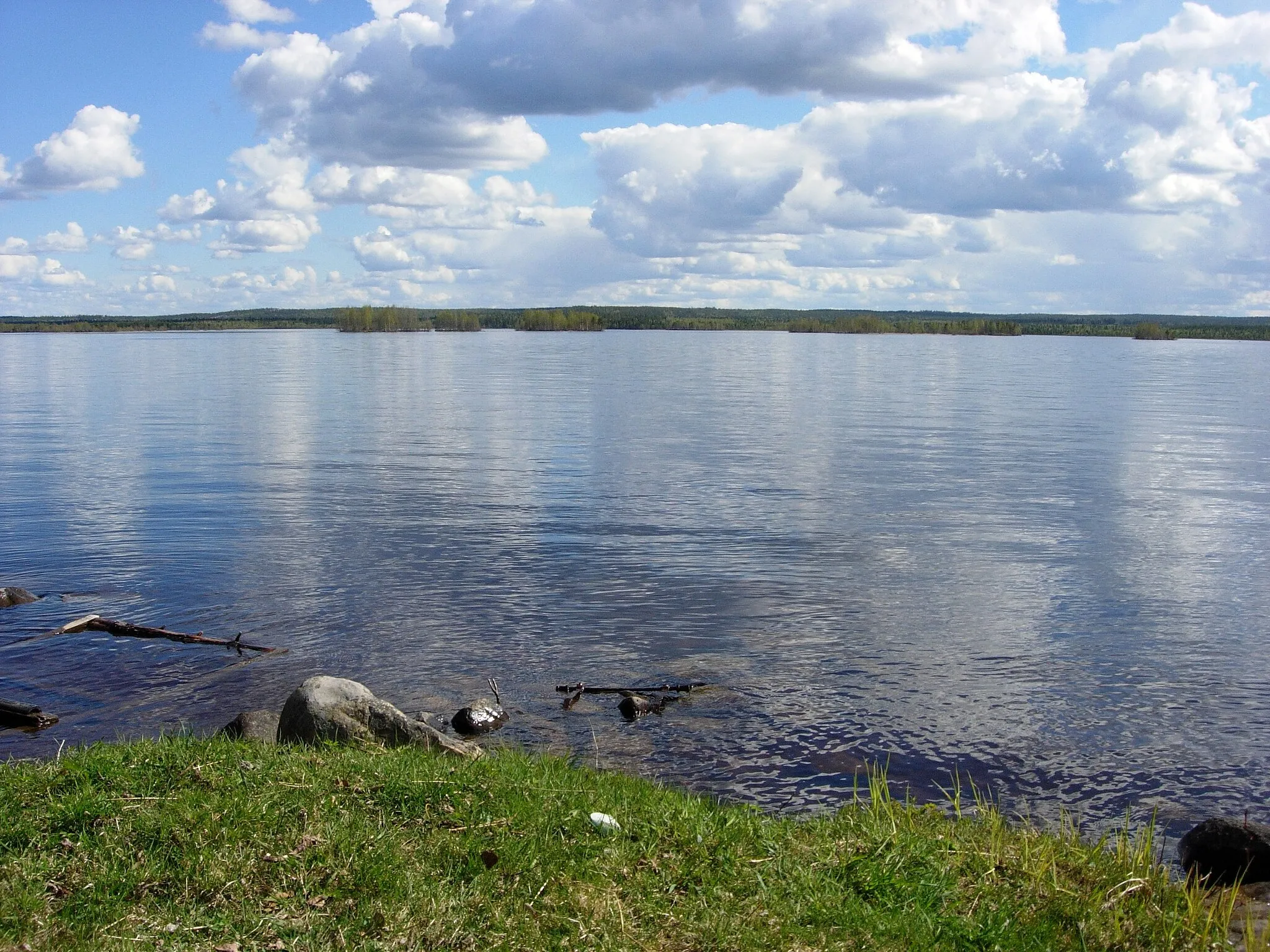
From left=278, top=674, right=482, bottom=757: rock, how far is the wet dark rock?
2384 millimetres

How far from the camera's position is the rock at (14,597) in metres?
17.4

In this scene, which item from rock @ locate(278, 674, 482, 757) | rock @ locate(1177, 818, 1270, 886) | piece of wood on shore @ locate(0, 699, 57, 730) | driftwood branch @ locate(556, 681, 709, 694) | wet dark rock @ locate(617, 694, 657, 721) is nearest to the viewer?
rock @ locate(1177, 818, 1270, 886)

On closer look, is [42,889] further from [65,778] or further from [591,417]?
[591,417]

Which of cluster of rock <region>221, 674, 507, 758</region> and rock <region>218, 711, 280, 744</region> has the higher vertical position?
cluster of rock <region>221, 674, 507, 758</region>

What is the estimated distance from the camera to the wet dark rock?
12758 mm

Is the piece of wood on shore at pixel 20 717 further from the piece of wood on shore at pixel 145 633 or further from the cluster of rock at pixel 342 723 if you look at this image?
the piece of wood on shore at pixel 145 633

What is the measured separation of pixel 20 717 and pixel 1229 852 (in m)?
11.6

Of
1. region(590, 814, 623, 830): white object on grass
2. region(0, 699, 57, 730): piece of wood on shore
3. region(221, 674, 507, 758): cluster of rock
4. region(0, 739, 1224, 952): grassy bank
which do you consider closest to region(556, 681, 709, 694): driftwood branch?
region(221, 674, 507, 758): cluster of rock

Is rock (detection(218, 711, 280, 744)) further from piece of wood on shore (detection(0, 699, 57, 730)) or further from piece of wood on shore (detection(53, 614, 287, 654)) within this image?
piece of wood on shore (detection(53, 614, 287, 654))

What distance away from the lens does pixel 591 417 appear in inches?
1857

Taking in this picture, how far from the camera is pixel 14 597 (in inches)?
690

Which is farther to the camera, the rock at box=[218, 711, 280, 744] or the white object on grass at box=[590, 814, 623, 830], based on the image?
the rock at box=[218, 711, 280, 744]

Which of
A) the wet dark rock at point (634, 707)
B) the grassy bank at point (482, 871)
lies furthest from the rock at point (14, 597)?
the wet dark rock at point (634, 707)

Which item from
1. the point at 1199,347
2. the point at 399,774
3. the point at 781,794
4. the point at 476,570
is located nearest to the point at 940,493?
the point at 476,570
